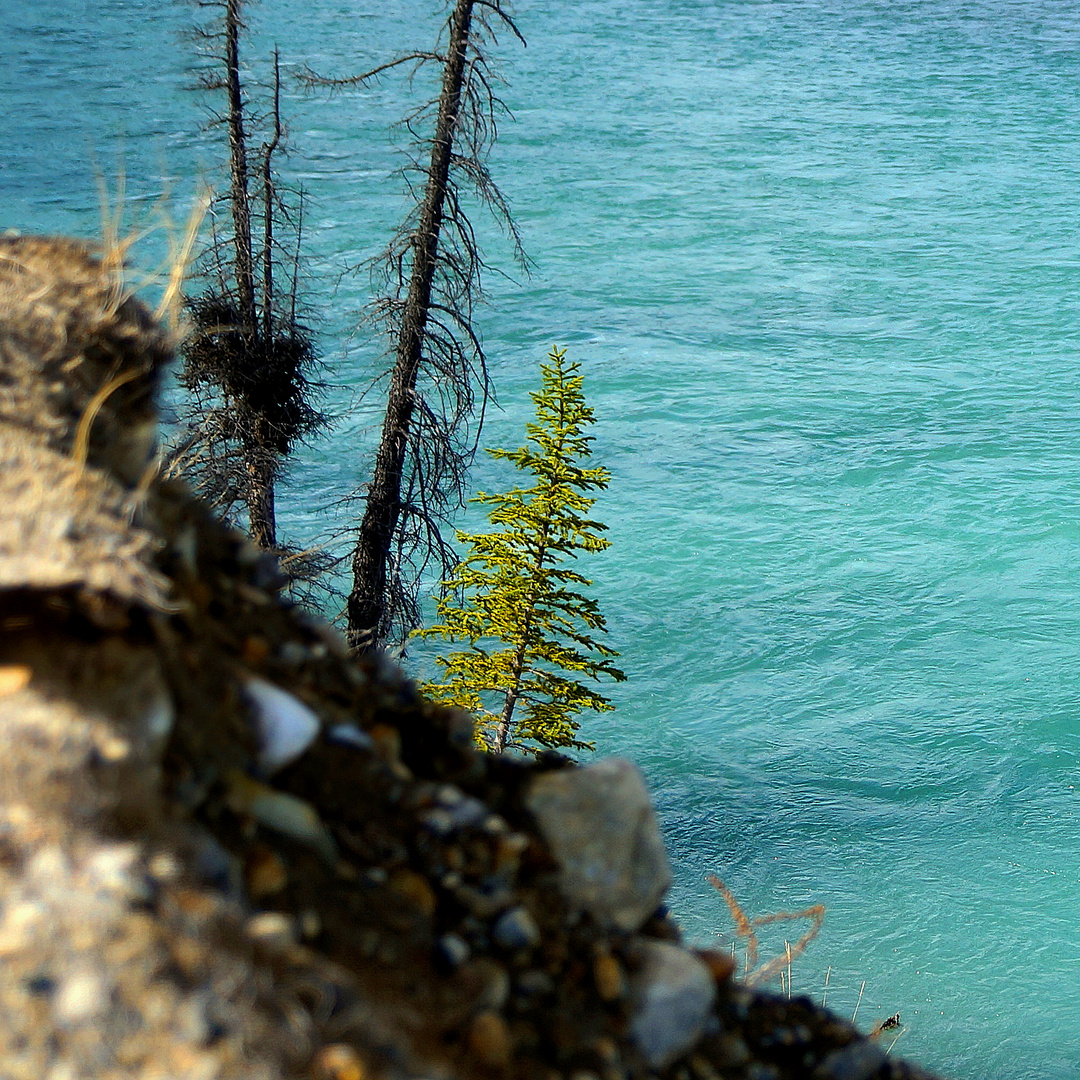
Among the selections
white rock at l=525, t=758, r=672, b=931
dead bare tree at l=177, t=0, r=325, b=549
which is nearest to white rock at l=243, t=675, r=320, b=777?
white rock at l=525, t=758, r=672, b=931

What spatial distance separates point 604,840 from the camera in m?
3.10

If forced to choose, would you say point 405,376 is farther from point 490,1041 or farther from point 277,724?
point 490,1041

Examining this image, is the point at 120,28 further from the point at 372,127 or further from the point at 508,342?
the point at 508,342

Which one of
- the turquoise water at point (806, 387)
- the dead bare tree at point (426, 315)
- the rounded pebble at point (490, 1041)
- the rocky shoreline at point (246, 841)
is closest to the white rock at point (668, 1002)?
the rocky shoreline at point (246, 841)

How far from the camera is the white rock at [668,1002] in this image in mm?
2818

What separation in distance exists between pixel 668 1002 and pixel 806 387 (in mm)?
40967

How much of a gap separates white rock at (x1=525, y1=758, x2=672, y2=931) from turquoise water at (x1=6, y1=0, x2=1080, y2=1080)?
9.00 feet

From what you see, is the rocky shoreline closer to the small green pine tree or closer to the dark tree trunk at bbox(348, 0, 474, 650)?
the small green pine tree

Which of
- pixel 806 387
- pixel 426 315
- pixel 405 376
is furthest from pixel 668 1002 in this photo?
pixel 806 387

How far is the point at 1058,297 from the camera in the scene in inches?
1826

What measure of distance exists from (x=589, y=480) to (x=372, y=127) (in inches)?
1879

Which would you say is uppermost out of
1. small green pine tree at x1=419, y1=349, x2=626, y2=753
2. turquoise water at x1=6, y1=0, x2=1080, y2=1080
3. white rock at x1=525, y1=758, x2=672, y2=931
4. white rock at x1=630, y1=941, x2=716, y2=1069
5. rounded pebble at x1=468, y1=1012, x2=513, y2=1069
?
rounded pebble at x1=468, y1=1012, x2=513, y2=1069

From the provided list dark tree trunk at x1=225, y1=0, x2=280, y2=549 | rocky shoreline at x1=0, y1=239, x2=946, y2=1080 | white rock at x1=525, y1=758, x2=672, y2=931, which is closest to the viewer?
rocky shoreline at x1=0, y1=239, x2=946, y2=1080

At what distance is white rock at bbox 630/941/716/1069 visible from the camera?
9.25ft
